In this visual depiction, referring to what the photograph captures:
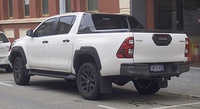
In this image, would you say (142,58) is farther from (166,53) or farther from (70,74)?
(70,74)

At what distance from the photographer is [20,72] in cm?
1113

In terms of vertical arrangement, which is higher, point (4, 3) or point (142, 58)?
point (4, 3)

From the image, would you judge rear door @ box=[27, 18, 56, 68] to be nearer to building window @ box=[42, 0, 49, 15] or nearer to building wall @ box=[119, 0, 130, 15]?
building wall @ box=[119, 0, 130, 15]

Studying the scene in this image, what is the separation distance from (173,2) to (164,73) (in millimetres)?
7400

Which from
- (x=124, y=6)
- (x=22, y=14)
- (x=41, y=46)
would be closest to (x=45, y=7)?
(x=22, y=14)

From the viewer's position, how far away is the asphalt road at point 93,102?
8367mm

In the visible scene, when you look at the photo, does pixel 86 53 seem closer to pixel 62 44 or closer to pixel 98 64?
pixel 98 64

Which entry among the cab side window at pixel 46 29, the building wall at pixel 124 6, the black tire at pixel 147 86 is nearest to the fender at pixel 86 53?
the cab side window at pixel 46 29

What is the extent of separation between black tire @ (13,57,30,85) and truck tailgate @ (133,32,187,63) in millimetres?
4063

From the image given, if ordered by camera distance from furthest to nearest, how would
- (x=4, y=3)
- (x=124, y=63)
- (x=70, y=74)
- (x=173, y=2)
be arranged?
(x=4, y=3) < (x=173, y=2) < (x=70, y=74) < (x=124, y=63)

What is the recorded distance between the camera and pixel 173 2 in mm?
15234

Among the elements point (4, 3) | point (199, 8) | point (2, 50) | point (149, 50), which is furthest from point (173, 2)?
point (4, 3)

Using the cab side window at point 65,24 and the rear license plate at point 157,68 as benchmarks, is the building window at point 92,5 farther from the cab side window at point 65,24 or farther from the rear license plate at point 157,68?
the rear license plate at point 157,68

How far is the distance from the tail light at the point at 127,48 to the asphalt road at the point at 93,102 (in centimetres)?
107
